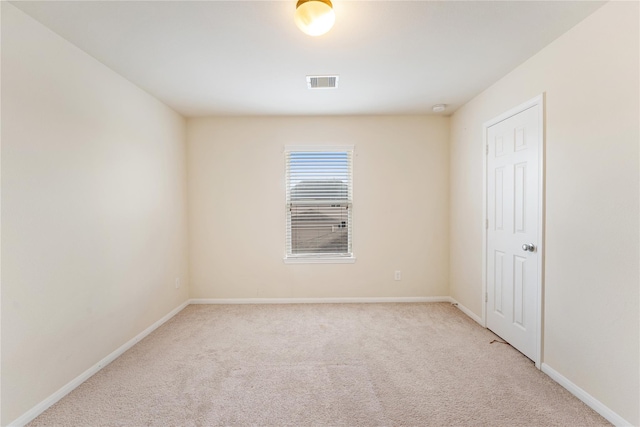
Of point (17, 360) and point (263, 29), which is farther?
point (263, 29)

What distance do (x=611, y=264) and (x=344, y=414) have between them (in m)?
1.89

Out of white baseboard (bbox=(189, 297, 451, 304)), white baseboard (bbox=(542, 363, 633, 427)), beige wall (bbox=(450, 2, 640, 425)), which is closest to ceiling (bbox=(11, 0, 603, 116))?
beige wall (bbox=(450, 2, 640, 425))

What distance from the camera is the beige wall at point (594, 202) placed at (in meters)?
1.66

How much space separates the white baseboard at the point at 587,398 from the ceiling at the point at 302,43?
8.11ft

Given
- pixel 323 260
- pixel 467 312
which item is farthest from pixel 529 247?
pixel 323 260

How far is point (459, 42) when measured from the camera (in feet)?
7.07

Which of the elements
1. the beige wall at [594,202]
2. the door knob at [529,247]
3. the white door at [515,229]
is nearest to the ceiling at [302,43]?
the beige wall at [594,202]

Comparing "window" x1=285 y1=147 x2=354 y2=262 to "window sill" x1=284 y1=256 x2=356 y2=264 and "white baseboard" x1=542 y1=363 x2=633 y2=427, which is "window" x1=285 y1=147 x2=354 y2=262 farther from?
"white baseboard" x1=542 y1=363 x2=633 y2=427

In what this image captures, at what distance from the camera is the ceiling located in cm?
179

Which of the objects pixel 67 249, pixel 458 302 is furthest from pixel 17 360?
pixel 458 302

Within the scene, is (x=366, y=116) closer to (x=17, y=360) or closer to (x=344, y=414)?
(x=344, y=414)

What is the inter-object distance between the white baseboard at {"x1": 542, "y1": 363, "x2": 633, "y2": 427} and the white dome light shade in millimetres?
2876

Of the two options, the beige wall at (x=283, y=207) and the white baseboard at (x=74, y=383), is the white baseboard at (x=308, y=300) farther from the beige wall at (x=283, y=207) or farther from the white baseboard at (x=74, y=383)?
the white baseboard at (x=74, y=383)

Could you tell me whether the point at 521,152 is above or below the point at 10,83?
below
